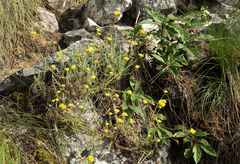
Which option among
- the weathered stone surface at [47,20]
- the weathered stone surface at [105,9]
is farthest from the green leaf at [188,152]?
the weathered stone surface at [47,20]

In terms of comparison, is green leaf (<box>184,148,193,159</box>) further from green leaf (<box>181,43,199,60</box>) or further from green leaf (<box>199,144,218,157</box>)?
green leaf (<box>181,43,199,60</box>)

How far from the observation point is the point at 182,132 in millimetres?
1839

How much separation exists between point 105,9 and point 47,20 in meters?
0.97

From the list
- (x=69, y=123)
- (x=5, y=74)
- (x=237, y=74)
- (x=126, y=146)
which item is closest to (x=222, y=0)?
(x=237, y=74)

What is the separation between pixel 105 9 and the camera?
9.05 ft

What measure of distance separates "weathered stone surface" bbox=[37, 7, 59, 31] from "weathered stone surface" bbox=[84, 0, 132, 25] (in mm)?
583

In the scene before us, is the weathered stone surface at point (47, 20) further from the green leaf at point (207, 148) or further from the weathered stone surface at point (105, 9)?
the green leaf at point (207, 148)

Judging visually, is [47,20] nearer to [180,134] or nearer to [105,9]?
[105,9]

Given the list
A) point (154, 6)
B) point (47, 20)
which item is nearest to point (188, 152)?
point (154, 6)

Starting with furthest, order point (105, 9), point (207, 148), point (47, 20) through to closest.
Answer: point (47, 20)
point (105, 9)
point (207, 148)

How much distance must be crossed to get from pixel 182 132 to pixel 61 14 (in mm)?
2831

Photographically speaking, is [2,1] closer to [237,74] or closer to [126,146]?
[126,146]

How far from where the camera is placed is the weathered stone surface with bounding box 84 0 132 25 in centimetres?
273

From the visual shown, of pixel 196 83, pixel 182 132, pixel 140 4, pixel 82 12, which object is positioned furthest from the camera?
pixel 82 12
